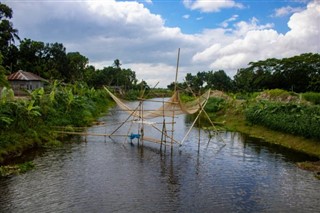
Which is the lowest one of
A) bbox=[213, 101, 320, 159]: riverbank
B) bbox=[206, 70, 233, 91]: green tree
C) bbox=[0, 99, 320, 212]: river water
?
bbox=[0, 99, 320, 212]: river water

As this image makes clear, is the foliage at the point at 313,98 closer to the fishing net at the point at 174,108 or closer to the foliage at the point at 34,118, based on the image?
the fishing net at the point at 174,108

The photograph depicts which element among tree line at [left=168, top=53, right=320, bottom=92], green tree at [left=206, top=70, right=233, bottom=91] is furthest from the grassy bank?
green tree at [left=206, top=70, right=233, bottom=91]

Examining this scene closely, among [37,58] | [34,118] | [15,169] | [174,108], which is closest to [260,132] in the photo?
[174,108]

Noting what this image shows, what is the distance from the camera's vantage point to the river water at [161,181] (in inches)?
447

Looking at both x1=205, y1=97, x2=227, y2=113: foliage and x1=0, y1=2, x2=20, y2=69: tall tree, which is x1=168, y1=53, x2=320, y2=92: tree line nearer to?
x1=205, y1=97, x2=227, y2=113: foliage

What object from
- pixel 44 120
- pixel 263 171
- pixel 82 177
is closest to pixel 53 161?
pixel 82 177

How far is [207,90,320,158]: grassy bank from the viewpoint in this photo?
2015cm

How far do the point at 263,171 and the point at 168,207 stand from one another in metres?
6.49

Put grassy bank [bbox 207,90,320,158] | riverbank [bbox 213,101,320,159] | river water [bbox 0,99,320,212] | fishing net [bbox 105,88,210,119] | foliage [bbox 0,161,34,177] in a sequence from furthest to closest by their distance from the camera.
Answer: grassy bank [bbox 207,90,320,158]
riverbank [bbox 213,101,320,159]
fishing net [bbox 105,88,210,119]
foliage [bbox 0,161,34,177]
river water [bbox 0,99,320,212]

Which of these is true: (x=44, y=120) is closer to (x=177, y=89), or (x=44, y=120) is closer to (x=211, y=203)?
(x=177, y=89)

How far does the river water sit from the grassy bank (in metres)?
1.15

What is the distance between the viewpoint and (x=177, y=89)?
762 inches

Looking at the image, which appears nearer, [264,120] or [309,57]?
[264,120]

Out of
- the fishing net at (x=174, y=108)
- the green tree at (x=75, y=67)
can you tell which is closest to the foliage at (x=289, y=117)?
the fishing net at (x=174, y=108)
